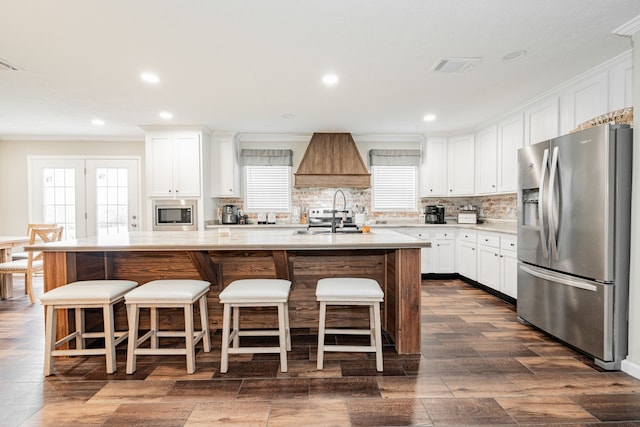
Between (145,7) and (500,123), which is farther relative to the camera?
(500,123)

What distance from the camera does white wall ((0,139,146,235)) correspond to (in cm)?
577

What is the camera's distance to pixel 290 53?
2725mm

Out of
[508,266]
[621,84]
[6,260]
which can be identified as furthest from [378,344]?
[6,260]

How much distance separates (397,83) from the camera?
3395mm

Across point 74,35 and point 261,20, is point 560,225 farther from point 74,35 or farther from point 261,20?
point 74,35

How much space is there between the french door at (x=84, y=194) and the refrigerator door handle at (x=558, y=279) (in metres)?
5.88

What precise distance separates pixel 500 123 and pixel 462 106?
2.88 feet

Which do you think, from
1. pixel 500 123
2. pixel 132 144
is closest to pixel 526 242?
pixel 500 123

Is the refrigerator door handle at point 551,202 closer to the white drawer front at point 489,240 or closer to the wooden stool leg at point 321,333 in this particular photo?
the white drawer front at point 489,240

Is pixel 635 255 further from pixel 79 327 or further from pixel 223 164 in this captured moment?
pixel 223 164

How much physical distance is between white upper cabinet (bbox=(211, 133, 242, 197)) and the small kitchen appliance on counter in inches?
149

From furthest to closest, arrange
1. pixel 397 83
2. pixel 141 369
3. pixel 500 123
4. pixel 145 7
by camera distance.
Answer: pixel 500 123
pixel 397 83
pixel 141 369
pixel 145 7

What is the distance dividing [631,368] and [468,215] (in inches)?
133

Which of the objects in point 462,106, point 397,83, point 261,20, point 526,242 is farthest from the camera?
point 462,106
